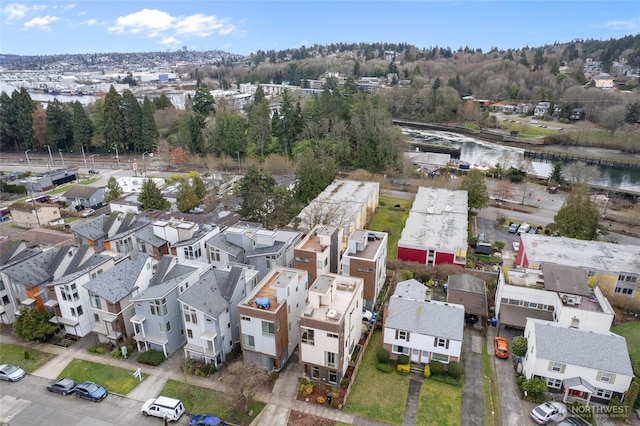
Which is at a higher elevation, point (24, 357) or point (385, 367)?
point (385, 367)

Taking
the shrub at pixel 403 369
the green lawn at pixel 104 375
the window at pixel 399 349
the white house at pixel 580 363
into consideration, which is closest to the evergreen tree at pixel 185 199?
the green lawn at pixel 104 375

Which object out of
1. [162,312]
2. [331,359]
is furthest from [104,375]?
[331,359]

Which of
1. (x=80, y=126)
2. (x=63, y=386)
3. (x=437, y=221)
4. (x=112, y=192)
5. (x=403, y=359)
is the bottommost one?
(x=63, y=386)

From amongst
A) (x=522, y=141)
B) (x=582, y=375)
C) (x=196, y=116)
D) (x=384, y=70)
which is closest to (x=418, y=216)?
(x=582, y=375)

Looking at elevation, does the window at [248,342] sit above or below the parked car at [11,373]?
above

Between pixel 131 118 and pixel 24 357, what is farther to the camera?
pixel 131 118

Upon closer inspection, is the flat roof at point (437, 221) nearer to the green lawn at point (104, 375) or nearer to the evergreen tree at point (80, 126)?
the green lawn at point (104, 375)

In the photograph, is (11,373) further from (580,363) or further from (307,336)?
(580,363)
